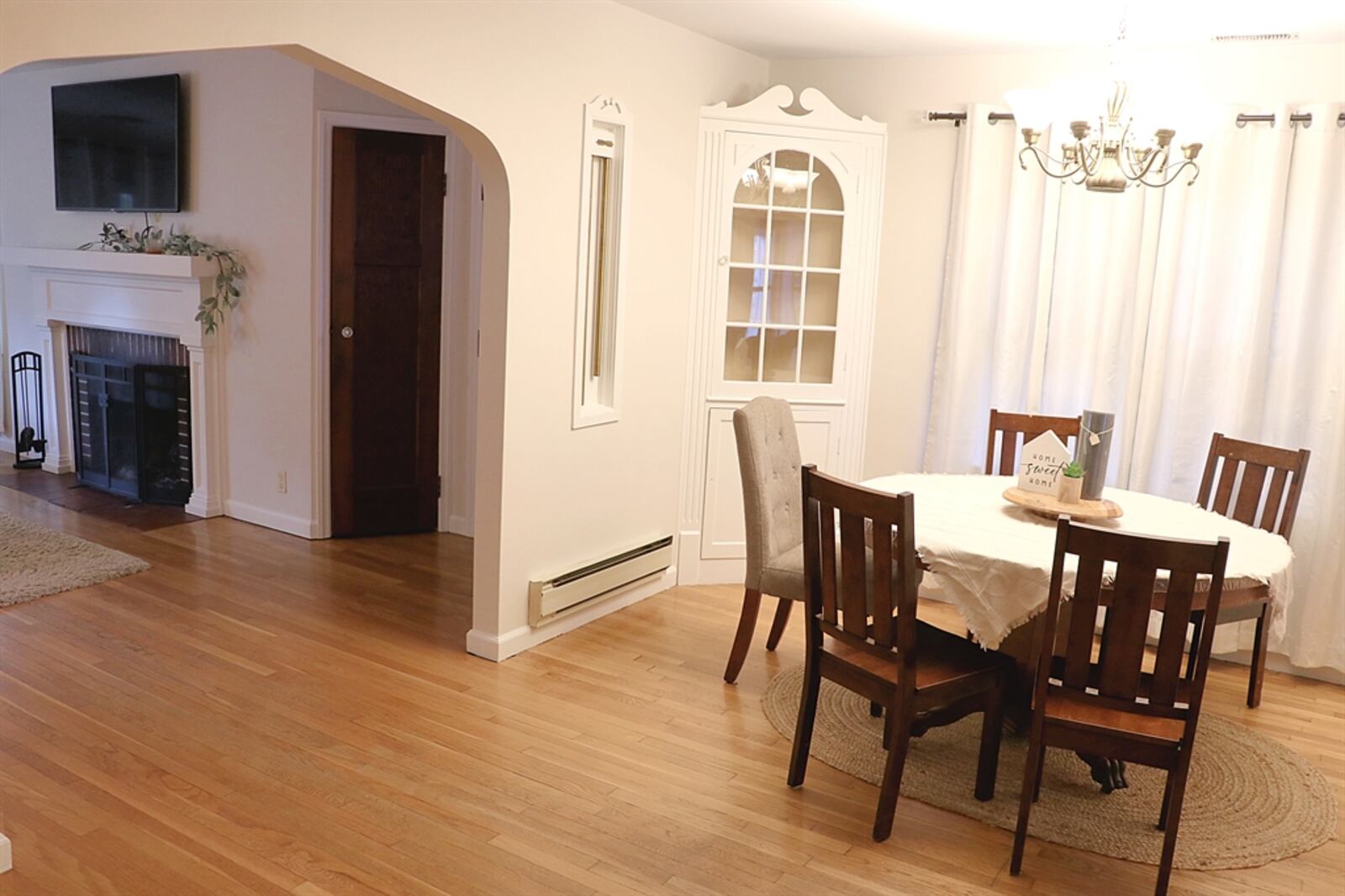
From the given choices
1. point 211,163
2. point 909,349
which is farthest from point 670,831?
point 211,163

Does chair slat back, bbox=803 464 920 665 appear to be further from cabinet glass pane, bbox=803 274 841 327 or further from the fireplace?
the fireplace

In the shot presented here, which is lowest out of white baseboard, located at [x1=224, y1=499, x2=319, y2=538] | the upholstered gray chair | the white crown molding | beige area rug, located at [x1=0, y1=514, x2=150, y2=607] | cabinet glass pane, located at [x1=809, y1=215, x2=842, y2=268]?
beige area rug, located at [x1=0, y1=514, x2=150, y2=607]

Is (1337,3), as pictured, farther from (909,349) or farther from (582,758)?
(582,758)

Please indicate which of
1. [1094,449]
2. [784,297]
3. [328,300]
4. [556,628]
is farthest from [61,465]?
[1094,449]

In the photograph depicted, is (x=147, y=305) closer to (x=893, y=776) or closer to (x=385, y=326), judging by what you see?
(x=385, y=326)

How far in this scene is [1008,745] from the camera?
3.57m

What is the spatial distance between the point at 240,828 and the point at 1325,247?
4203 mm

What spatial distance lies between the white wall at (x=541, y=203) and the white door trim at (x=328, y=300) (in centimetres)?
130

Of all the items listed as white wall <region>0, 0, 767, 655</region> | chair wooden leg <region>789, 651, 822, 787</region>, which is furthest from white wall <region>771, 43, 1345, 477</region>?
chair wooden leg <region>789, 651, 822, 787</region>

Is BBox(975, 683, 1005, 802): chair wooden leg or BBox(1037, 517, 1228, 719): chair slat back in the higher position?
BBox(1037, 517, 1228, 719): chair slat back

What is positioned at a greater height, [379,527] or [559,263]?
[559,263]

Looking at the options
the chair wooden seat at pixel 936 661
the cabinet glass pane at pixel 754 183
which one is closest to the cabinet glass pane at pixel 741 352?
the cabinet glass pane at pixel 754 183

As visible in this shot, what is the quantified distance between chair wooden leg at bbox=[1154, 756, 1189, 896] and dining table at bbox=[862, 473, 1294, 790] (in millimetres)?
422

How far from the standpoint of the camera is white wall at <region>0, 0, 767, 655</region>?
3270mm
